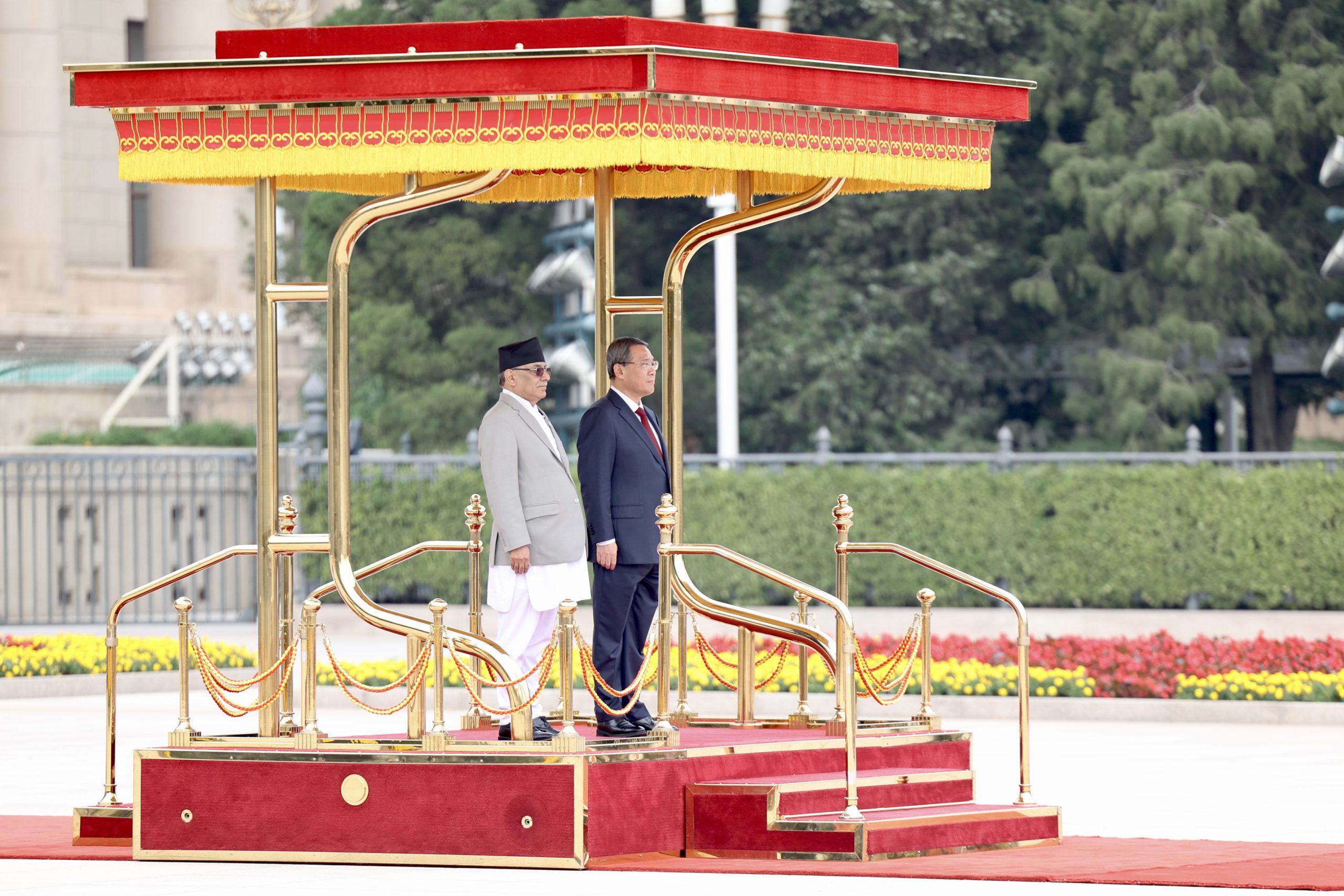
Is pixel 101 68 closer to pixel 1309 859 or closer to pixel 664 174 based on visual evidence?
pixel 664 174

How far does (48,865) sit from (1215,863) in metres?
4.92

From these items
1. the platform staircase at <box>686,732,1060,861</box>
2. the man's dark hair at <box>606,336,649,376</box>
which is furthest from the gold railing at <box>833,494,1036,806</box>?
the man's dark hair at <box>606,336,649,376</box>

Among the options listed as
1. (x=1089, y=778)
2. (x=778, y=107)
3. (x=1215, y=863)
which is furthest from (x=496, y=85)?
(x=1089, y=778)

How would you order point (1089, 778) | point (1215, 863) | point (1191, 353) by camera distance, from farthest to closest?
point (1191, 353) → point (1089, 778) → point (1215, 863)

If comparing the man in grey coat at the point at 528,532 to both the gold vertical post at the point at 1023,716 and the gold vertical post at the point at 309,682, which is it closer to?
the gold vertical post at the point at 309,682

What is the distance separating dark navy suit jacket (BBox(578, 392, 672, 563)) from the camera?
35.3 feet

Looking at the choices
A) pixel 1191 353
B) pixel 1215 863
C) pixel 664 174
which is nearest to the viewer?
pixel 1215 863

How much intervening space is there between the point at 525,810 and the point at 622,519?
1609 millimetres

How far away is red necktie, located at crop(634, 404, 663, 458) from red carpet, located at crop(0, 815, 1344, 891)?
1.98 metres

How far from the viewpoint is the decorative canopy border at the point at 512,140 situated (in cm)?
995

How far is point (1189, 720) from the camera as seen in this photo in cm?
1661

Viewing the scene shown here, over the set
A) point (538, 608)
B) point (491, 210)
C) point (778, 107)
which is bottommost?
point (538, 608)

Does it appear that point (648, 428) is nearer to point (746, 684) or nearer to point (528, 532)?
point (528, 532)

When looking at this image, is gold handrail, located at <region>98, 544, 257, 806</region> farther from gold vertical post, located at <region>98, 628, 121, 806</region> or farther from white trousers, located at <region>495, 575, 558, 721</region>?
white trousers, located at <region>495, 575, 558, 721</region>
